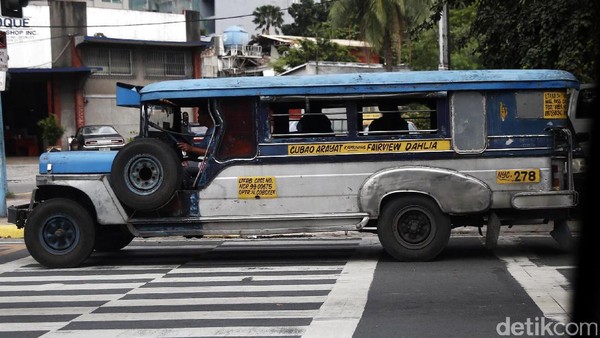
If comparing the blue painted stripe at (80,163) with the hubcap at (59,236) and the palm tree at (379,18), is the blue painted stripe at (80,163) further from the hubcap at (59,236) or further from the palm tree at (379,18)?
the palm tree at (379,18)

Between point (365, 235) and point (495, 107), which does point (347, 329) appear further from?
point (365, 235)

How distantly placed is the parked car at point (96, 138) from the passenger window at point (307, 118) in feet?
67.1

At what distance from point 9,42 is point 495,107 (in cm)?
3445

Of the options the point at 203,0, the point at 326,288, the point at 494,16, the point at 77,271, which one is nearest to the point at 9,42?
the point at 494,16

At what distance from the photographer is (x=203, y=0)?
8431 centimetres

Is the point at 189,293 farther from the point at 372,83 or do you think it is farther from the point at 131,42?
the point at 131,42

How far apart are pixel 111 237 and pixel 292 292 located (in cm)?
415

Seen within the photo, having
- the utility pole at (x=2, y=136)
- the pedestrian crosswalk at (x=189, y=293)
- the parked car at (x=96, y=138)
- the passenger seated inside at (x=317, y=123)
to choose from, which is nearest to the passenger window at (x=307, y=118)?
the passenger seated inside at (x=317, y=123)

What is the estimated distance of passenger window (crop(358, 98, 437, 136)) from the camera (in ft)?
34.3

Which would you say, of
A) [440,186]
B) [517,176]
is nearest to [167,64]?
[440,186]

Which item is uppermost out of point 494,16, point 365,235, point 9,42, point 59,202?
point 9,42

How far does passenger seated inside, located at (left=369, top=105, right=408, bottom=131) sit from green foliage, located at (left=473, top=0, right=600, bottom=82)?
4.85 meters

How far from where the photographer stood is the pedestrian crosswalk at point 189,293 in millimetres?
7408

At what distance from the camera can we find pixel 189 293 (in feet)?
29.4
